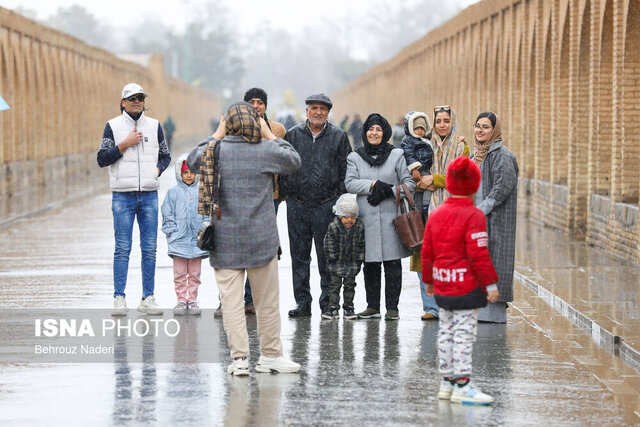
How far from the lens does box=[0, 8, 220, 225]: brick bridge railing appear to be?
29.7 metres

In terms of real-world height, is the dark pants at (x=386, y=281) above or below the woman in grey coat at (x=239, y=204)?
below

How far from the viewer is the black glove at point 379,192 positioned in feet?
34.0

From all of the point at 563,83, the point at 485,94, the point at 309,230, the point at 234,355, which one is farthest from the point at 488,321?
the point at 485,94

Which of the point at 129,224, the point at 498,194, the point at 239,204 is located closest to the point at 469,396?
the point at 239,204

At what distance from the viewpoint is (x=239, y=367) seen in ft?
26.7

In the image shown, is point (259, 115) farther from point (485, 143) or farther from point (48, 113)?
point (48, 113)

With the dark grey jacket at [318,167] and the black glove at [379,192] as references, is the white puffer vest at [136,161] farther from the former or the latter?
the black glove at [379,192]

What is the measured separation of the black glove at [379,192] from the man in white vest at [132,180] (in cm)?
182

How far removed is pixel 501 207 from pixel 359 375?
8.55 ft

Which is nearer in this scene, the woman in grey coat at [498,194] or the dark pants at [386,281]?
the woman in grey coat at [498,194]

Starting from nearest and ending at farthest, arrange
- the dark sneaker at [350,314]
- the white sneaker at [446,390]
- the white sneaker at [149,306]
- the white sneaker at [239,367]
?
the white sneaker at [446,390]
the white sneaker at [239,367]
the dark sneaker at [350,314]
the white sneaker at [149,306]

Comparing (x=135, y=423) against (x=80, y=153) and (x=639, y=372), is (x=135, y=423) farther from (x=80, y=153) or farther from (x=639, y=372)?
(x=80, y=153)

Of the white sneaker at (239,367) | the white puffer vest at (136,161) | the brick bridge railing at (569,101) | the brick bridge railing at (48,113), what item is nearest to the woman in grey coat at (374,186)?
the white puffer vest at (136,161)

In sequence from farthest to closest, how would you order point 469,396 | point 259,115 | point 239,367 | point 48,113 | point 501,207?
point 48,113 < point 501,207 < point 259,115 < point 239,367 < point 469,396
